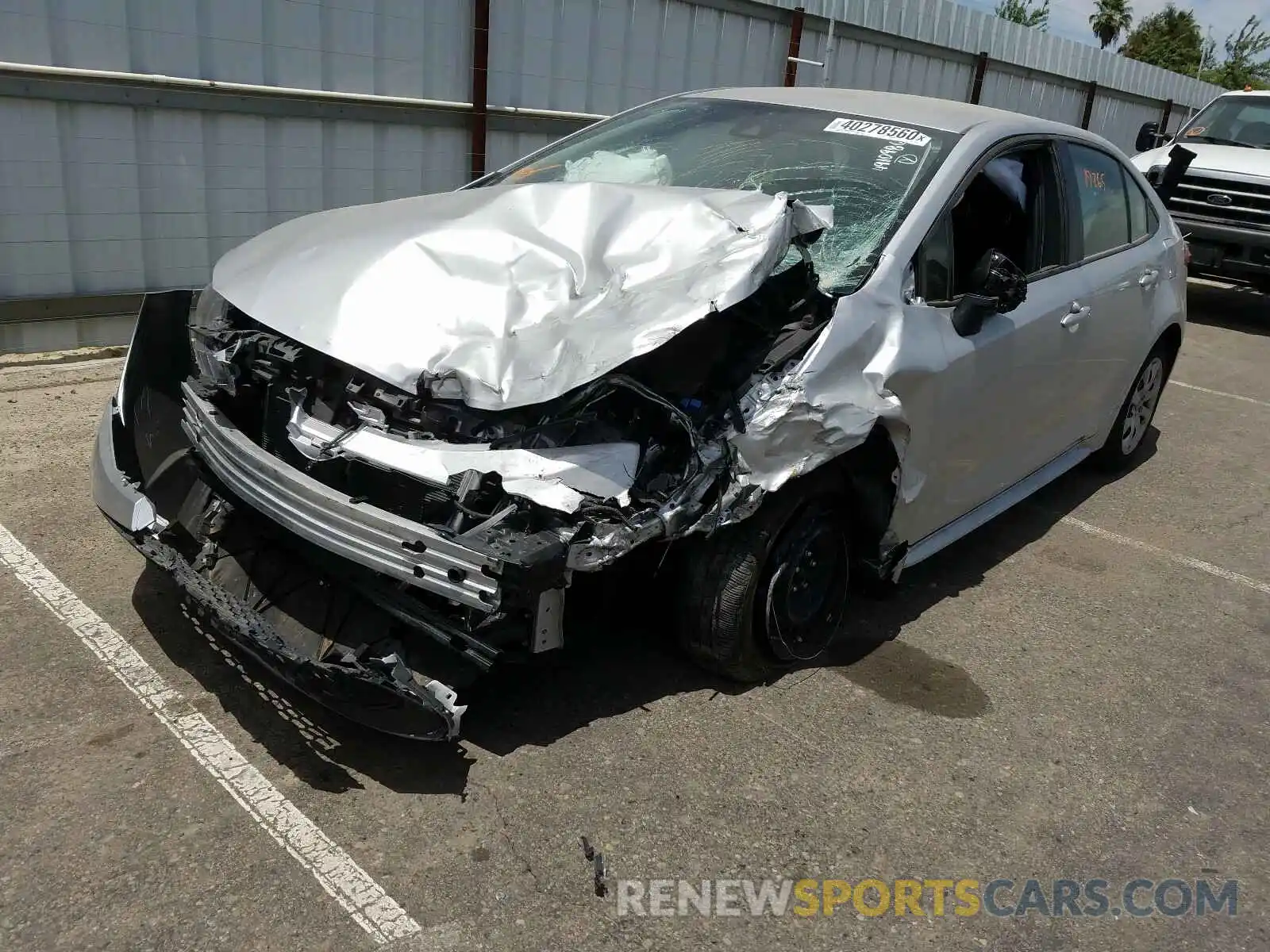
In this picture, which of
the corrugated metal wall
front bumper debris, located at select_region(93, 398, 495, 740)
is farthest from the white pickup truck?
front bumper debris, located at select_region(93, 398, 495, 740)

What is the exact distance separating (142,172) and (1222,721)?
633cm

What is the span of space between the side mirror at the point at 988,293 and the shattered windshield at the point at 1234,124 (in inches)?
366

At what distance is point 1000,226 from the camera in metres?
4.07

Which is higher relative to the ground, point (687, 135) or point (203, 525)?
point (687, 135)

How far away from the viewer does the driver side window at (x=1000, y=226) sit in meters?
3.69

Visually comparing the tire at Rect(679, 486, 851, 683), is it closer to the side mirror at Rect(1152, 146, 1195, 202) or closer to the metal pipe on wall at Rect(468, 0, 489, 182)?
the side mirror at Rect(1152, 146, 1195, 202)

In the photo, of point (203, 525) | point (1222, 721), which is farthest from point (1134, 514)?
point (203, 525)

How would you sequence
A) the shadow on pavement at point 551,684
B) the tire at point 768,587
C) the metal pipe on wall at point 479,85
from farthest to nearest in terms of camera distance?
the metal pipe on wall at point 479,85 < the tire at point 768,587 < the shadow on pavement at point 551,684

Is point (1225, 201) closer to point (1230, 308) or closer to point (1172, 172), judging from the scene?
point (1230, 308)

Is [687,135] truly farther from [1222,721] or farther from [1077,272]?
[1222,721]

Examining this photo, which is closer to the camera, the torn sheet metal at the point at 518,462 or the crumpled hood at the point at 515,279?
the torn sheet metal at the point at 518,462

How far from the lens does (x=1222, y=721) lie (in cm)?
364

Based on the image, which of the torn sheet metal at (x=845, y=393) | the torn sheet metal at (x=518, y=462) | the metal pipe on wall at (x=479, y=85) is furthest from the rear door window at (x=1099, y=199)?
the metal pipe on wall at (x=479, y=85)

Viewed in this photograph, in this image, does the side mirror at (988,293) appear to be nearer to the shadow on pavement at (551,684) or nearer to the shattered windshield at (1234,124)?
the shadow on pavement at (551,684)
